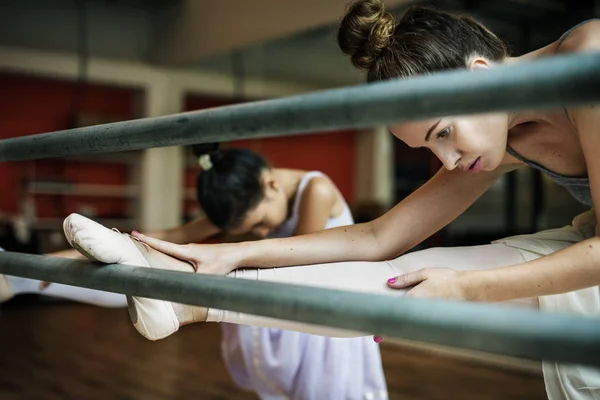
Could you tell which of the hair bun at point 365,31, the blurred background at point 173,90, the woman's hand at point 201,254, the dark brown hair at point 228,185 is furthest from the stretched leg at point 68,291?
the blurred background at point 173,90

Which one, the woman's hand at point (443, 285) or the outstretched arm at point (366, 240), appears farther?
the outstretched arm at point (366, 240)

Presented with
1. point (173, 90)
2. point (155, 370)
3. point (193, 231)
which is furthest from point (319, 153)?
point (193, 231)

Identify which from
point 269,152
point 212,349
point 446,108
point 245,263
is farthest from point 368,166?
point 446,108

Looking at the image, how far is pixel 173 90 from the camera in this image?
302 inches

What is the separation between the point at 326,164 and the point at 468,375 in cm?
645

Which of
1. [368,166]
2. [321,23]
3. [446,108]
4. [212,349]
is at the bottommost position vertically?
[212,349]

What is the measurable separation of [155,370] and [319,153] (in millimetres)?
6610

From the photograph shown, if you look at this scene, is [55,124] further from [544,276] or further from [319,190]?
[544,276]

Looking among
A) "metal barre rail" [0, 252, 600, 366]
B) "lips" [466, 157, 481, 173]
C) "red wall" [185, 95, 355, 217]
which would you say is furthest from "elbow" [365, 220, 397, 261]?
"red wall" [185, 95, 355, 217]

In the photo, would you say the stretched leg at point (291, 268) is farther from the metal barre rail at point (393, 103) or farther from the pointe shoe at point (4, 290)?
the pointe shoe at point (4, 290)

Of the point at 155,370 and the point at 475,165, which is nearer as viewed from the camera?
the point at 475,165

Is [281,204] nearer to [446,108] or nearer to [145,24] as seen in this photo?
[446,108]

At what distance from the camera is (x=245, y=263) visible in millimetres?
1281

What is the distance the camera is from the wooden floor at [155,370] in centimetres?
310
